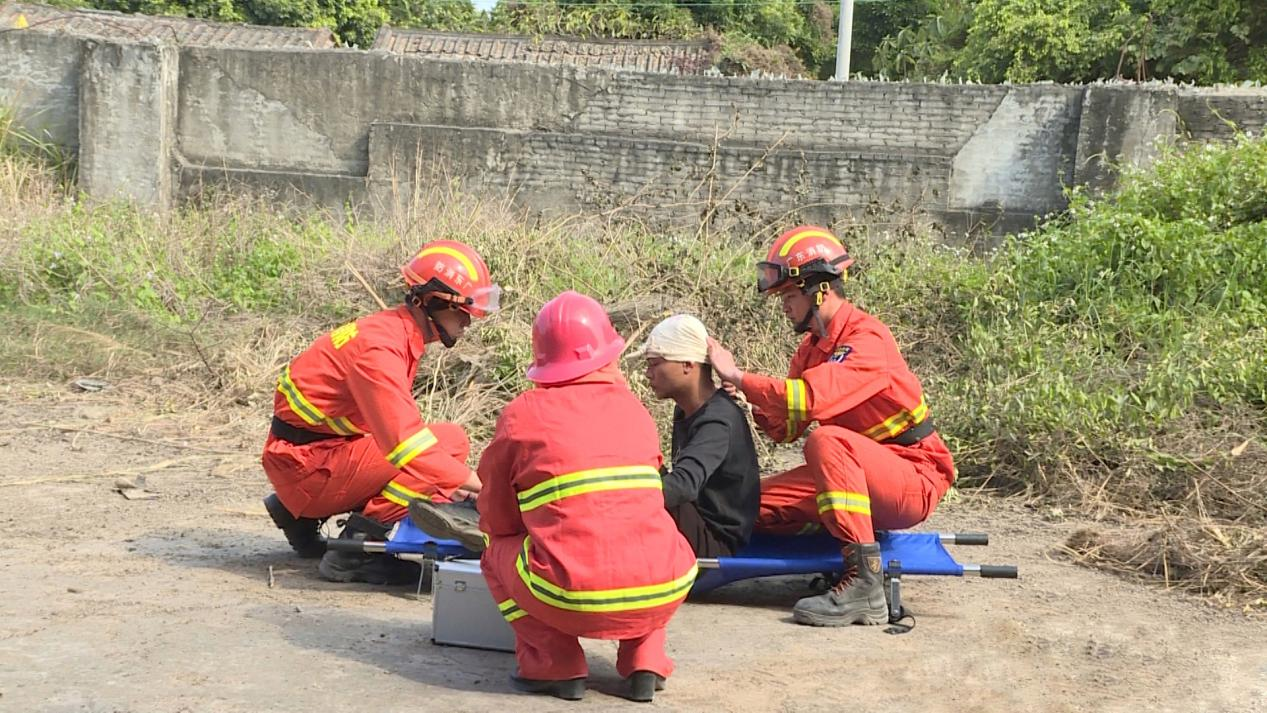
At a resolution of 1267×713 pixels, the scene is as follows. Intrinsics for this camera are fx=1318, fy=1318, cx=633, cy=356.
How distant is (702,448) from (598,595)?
1054 millimetres

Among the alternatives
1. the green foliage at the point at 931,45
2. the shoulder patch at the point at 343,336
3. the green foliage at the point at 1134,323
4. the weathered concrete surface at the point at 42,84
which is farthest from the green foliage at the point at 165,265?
the green foliage at the point at 931,45

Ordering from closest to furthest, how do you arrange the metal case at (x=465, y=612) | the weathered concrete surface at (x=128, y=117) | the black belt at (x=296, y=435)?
the metal case at (x=465, y=612) < the black belt at (x=296, y=435) < the weathered concrete surface at (x=128, y=117)

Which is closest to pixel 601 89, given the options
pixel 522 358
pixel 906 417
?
pixel 522 358

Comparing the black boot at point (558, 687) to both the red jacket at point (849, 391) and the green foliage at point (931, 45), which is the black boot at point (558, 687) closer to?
the red jacket at point (849, 391)

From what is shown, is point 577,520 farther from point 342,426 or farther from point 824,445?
point 342,426

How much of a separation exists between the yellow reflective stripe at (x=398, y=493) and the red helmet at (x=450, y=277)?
786 mm

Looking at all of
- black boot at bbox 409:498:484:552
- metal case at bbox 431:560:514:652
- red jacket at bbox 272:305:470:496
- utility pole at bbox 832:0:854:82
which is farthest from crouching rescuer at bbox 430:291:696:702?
utility pole at bbox 832:0:854:82

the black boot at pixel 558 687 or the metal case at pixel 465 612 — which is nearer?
the black boot at pixel 558 687

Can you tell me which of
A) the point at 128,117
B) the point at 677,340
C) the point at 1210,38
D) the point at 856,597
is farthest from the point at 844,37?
the point at 856,597

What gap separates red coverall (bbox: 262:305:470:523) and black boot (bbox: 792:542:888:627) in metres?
1.52

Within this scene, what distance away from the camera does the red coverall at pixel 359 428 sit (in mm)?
5270

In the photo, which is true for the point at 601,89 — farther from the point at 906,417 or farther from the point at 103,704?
the point at 103,704

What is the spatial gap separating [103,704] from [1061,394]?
19.0 ft

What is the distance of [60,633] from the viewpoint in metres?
4.55
